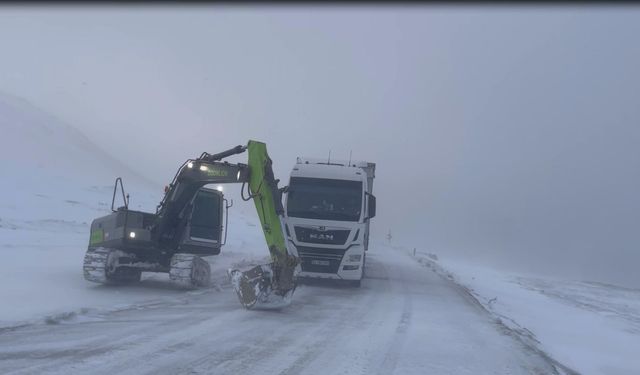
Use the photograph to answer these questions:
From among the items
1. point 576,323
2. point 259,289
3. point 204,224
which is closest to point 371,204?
point 204,224

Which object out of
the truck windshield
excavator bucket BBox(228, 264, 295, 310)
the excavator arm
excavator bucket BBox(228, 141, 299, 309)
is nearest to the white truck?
the truck windshield

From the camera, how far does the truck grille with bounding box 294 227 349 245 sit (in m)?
18.4

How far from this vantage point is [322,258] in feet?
60.5

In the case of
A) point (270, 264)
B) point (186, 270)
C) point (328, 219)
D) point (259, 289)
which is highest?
point (328, 219)

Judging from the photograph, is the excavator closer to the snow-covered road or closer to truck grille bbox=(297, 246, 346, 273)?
the snow-covered road

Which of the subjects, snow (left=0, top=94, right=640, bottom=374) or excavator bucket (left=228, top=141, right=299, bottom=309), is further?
excavator bucket (left=228, top=141, right=299, bottom=309)

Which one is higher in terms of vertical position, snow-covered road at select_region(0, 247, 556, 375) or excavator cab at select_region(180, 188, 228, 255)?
excavator cab at select_region(180, 188, 228, 255)

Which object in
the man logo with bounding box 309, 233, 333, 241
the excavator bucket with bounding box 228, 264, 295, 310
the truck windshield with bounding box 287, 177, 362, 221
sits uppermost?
the truck windshield with bounding box 287, 177, 362, 221

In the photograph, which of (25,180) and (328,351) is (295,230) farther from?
(25,180)

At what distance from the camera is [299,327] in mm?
11727

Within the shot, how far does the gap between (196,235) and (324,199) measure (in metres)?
3.89

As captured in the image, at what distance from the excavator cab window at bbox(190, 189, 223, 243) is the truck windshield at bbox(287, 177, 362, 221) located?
208 cm

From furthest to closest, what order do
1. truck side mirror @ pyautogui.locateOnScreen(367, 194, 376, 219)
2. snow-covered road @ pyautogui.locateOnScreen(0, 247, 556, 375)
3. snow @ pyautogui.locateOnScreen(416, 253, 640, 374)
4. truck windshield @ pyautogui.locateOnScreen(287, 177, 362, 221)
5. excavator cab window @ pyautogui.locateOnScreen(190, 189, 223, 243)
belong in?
truck side mirror @ pyautogui.locateOnScreen(367, 194, 376, 219) < truck windshield @ pyautogui.locateOnScreen(287, 177, 362, 221) < excavator cab window @ pyautogui.locateOnScreen(190, 189, 223, 243) < snow @ pyautogui.locateOnScreen(416, 253, 640, 374) < snow-covered road @ pyautogui.locateOnScreen(0, 247, 556, 375)

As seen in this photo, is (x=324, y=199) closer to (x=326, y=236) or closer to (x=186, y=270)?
(x=326, y=236)
